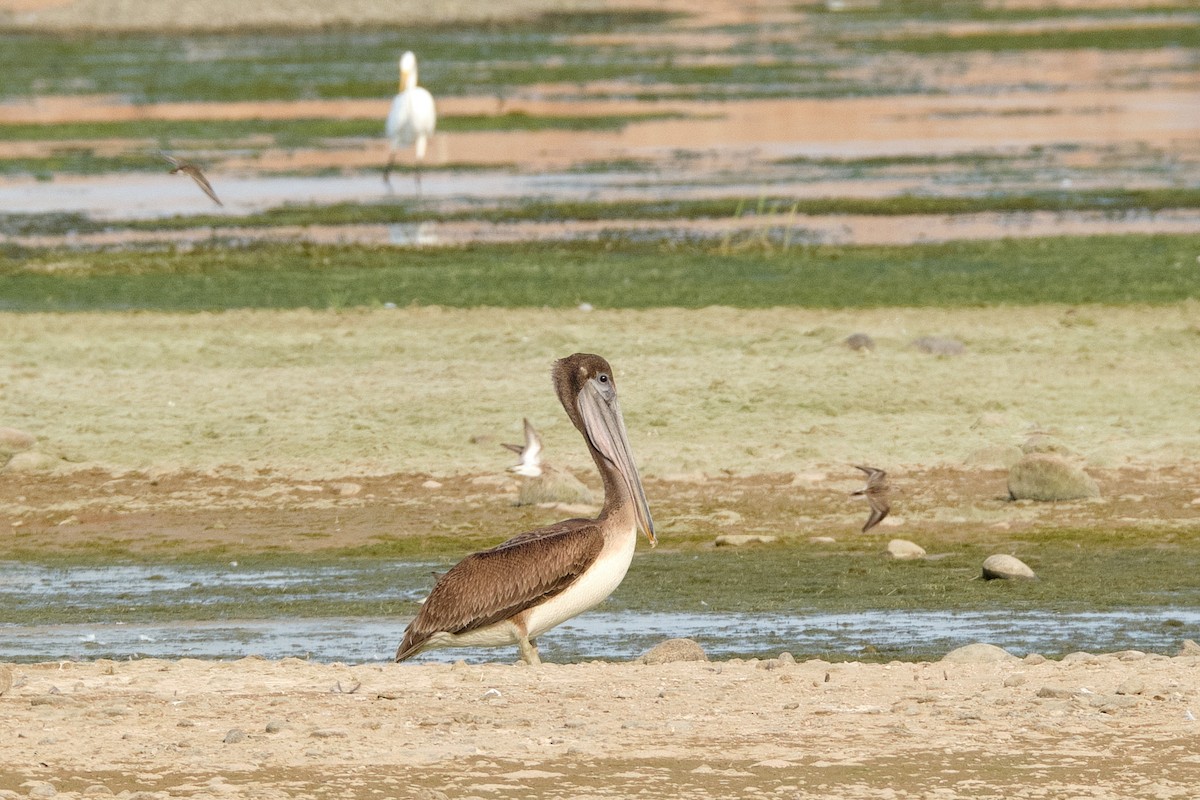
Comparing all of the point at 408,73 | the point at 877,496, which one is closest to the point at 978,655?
the point at 877,496

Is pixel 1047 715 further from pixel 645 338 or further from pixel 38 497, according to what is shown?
pixel 645 338

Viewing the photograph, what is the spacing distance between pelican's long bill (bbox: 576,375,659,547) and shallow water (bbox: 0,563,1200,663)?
2.90 ft

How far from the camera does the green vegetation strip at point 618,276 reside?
18.2m

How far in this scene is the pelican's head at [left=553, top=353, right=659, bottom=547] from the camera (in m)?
8.44

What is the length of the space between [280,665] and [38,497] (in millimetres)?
5082

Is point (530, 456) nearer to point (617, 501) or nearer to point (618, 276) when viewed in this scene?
point (617, 501)

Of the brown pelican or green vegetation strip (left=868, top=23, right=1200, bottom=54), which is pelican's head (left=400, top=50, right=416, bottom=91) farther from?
the brown pelican

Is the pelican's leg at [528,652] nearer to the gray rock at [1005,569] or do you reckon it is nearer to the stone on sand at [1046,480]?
the gray rock at [1005,569]

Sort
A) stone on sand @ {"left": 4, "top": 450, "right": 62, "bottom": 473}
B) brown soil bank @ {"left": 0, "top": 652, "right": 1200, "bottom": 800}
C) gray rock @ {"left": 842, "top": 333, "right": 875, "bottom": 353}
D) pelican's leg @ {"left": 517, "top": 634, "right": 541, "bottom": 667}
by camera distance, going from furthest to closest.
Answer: gray rock @ {"left": 842, "top": 333, "right": 875, "bottom": 353} < stone on sand @ {"left": 4, "top": 450, "right": 62, "bottom": 473} < pelican's leg @ {"left": 517, "top": 634, "right": 541, "bottom": 667} < brown soil bank @ {"left": 0, "top": 652, "right": 1200, "bottom": 800}

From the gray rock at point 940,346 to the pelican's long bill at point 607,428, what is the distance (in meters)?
7.29

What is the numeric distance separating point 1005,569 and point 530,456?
3075mm

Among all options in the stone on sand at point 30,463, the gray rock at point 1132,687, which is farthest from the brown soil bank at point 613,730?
the stone on sand at point 30,463

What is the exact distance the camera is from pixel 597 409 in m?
8.50

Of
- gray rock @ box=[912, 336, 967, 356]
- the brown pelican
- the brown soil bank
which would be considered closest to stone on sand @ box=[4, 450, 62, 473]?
the brown soil bank
